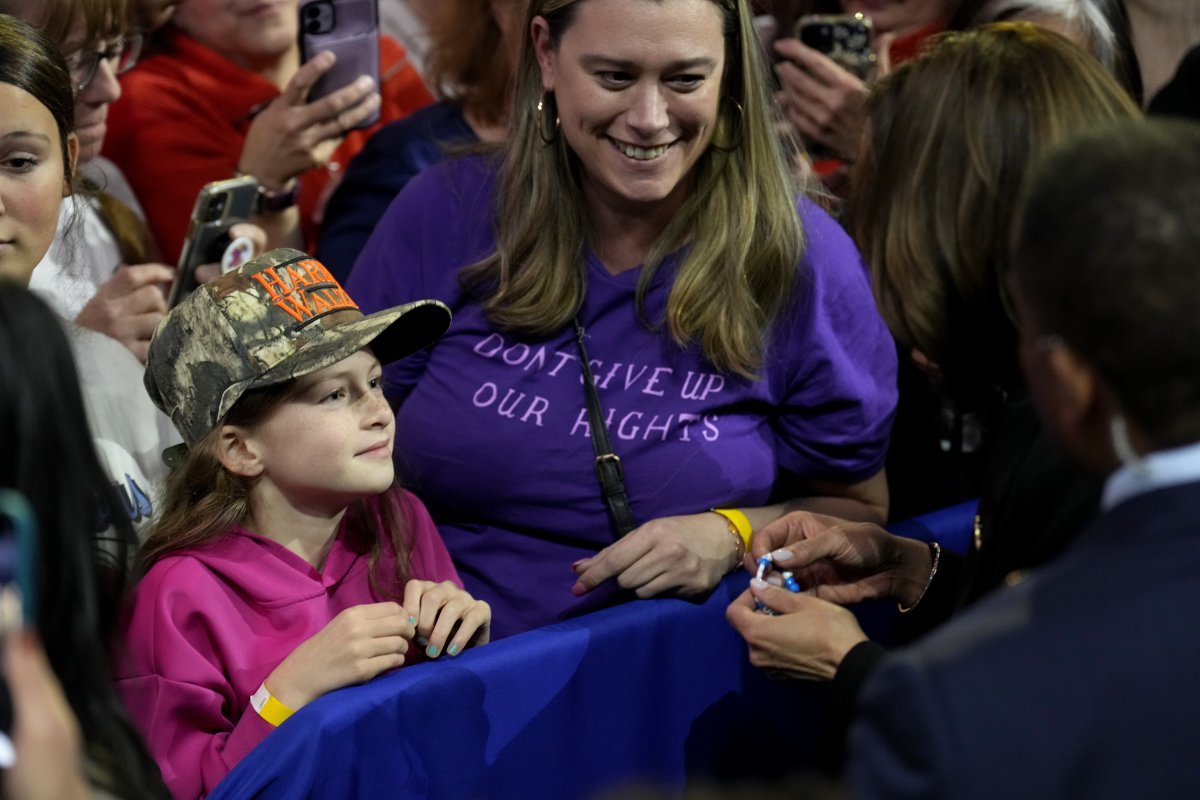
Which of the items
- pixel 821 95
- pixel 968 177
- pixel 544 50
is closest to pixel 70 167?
pixel 544 50

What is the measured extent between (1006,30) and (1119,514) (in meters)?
1.33

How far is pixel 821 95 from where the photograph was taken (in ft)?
11.6

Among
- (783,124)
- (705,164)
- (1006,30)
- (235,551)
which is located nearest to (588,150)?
(705,164)

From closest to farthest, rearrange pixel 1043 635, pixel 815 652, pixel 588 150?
pixel 1043 635
pixel 815 652
pixel 588 150

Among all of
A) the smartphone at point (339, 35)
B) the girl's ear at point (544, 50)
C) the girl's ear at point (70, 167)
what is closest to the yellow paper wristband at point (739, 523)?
the girl's ear at point (544, 50)

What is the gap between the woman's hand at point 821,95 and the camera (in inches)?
138

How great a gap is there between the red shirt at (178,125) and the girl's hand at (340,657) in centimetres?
161

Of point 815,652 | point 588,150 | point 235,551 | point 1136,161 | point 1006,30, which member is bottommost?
point 815,652

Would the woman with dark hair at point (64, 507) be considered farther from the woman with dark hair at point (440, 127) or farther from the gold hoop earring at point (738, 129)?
the woman with dark hair at point (440, 127)

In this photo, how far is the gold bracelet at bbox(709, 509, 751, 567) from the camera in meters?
2.54

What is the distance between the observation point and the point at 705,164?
2.75 metres

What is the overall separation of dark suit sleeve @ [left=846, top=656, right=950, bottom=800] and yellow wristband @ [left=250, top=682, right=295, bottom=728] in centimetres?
100

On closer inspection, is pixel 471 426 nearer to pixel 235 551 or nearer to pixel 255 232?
pixel 235 551

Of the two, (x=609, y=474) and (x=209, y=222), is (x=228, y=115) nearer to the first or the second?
(x=209, y=222)
